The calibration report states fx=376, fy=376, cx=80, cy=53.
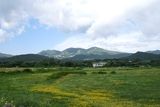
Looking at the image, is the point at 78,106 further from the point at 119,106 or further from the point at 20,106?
the point at 20,106

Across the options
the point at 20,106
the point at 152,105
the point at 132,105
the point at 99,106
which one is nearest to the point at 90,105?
the point at 99,106


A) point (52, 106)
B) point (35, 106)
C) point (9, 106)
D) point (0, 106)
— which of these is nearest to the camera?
point (9, 106)

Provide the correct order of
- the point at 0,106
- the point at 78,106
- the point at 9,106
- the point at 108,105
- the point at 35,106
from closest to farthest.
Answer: the point at 9,106
the point at 0,106
the point at 35,106
the point at 78,106
the point at 108,105

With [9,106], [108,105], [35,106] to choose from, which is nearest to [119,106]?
[108,105]

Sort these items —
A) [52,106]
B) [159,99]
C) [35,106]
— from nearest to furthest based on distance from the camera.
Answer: [35,106], [52,106], [159,99]

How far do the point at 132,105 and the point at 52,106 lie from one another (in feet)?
25.5

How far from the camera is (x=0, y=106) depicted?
2148 centimetres

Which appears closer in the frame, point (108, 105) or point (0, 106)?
point (0, 106)

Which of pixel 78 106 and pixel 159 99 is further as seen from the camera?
pixel 159 99

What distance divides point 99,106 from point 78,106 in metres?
1.78

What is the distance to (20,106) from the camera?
21672mm

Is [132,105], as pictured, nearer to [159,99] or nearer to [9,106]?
[159,99]

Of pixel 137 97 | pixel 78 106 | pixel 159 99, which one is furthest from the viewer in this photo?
pixel 137 97

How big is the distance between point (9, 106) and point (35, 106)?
17.3ft
